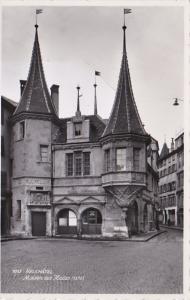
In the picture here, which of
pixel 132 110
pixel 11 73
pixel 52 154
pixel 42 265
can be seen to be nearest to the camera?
pixel 42 265

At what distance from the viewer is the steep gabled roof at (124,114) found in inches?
1204

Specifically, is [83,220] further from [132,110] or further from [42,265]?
[42,265]

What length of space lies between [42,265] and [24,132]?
17.0 meters

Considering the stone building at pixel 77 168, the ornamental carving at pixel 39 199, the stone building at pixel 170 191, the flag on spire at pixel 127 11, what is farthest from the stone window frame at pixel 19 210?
the stone building at pixel 170 191

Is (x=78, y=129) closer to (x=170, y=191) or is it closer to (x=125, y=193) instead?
(x=125, y=193)

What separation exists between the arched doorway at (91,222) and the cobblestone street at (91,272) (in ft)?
36.2

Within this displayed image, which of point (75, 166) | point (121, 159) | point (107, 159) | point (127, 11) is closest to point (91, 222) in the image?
point (75, 166)

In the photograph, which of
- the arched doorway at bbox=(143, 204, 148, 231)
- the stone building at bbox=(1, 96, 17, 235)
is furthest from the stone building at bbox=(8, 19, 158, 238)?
the arched doorway at bbox=(143, 204, 148, 231)

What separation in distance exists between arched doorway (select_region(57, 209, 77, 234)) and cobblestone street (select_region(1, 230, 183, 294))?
1167 cm

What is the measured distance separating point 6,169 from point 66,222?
234 inches

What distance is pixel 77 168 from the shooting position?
32.9 m

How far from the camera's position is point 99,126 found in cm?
3384
